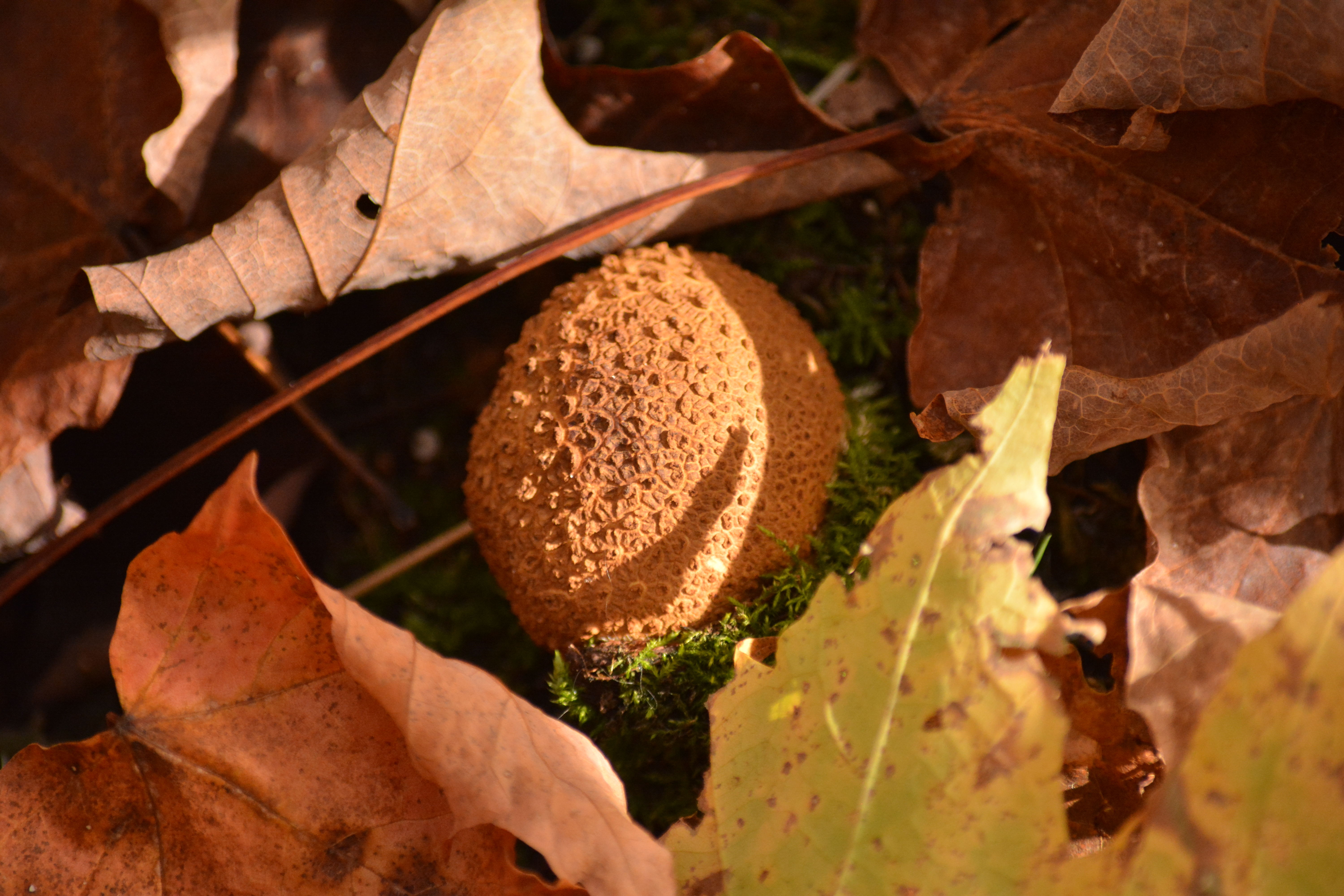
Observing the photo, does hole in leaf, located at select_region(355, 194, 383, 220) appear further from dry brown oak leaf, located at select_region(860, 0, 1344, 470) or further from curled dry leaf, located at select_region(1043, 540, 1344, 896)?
curled dry leaf, located at select_region(1043, 540, 1344, 896)

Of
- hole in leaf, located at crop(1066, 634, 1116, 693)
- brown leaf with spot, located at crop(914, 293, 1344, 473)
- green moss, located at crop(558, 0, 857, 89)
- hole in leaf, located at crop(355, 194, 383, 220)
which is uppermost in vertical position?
green moss, located at crop(558, 0, 857, 89)

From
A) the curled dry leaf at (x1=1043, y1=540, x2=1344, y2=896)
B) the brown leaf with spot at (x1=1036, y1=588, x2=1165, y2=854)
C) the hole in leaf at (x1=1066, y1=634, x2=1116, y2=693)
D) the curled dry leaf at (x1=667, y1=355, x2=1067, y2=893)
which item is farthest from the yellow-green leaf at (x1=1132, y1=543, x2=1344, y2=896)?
the hole in leaf at (x1=1066, y1=634, x2=1116, y2=693)

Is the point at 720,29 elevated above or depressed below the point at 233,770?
above

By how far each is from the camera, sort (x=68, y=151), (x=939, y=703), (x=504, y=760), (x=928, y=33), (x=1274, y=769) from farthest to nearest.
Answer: (x=68, y=151), (x=928, y=33), (x=504, y=760), (x=939, y=703), (x=1274, y=769)

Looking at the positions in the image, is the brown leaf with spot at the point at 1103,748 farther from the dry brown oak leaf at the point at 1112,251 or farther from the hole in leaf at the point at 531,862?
the hole in leaf at the point at 531,862

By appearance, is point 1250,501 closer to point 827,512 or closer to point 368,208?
point 827,512

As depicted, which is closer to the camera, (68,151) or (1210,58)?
(1210,58)

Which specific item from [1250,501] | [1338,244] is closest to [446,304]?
[1250,501]
